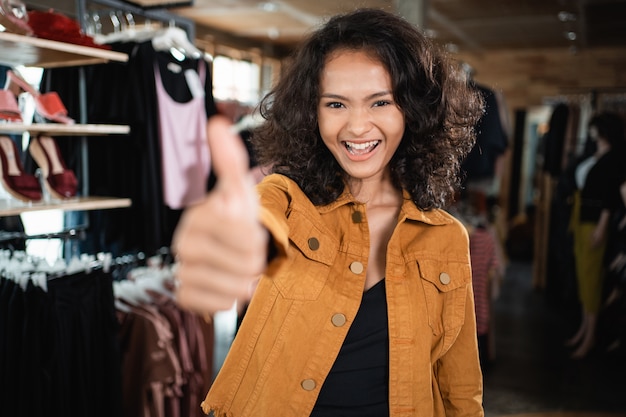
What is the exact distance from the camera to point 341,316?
4.12ft

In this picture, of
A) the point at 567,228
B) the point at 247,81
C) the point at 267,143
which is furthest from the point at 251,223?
the point at 247,81

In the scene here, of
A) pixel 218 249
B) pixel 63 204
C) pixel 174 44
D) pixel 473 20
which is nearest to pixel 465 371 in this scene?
pixel 218 249

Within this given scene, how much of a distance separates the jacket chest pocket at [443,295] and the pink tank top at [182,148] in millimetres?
1985

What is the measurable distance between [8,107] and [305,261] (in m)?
1.61

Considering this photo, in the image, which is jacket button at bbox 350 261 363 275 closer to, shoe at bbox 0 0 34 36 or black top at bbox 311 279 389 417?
black top at bbox 311 279 389 417

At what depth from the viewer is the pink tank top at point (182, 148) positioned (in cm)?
301

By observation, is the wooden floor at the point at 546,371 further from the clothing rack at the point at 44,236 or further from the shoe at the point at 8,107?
the shoe at the point at 8,107

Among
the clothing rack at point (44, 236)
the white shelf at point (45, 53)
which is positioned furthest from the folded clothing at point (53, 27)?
the clothing rack at point (44, 236)

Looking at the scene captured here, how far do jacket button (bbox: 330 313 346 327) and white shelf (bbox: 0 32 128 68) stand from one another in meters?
1.65

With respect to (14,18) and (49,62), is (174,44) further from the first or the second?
(14,18)

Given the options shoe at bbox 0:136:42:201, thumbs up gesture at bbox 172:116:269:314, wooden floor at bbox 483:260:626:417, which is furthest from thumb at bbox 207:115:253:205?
wooden floor at bbox 483:260:626:417

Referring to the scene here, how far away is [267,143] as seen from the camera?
1504mm

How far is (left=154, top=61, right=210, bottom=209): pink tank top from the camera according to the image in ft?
9.89

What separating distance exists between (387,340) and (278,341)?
0.24 m
